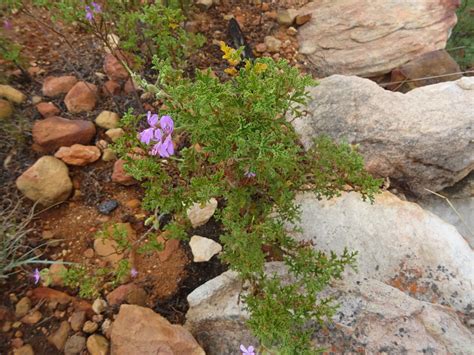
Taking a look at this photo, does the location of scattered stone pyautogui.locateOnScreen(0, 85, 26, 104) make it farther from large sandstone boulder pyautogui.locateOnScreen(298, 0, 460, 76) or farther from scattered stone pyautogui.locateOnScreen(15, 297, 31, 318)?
large sandstone boulder pyautogui.locateOnScreen(298, 0, 460, 76)

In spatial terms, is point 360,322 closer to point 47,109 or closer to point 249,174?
point 249,174

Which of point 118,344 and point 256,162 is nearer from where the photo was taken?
point 256,162

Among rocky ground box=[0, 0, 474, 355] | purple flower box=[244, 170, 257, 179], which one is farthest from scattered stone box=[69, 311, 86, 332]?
purple flower box=[244, 170, 257, 179]

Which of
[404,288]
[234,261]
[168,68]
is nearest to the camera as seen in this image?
[168,68]

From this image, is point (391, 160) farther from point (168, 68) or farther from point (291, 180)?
point (168, 68)

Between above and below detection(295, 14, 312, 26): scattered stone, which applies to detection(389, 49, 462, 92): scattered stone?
below

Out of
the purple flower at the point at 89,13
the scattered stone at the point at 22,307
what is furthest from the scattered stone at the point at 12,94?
A: the scattered stone at the point at 22,307

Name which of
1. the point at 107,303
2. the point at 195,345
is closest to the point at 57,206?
the point at 107,303

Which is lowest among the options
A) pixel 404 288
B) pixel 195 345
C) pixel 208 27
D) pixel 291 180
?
pixel 404 288
